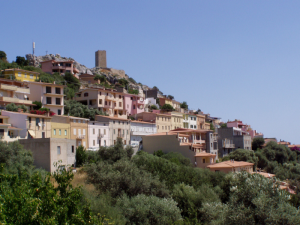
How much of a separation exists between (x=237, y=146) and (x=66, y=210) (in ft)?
238

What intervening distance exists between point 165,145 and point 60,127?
1901 centimetres

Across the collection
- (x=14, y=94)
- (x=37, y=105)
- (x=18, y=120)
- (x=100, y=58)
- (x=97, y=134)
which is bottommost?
(x=97, y=134)

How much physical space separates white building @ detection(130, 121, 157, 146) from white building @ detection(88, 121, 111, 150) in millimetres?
6475

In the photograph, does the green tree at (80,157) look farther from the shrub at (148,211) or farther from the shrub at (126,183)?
the shrub at (148,211)

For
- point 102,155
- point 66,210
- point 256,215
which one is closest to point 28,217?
point 66,210

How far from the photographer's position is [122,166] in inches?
1576

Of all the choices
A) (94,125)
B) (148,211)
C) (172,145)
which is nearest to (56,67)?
(94,125)

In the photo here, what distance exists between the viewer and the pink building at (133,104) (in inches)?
3260

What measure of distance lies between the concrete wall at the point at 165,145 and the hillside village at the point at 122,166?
0.59 ft

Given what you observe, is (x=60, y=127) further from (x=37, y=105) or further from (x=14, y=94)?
(x=14, y=94)

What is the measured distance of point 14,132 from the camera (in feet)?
149

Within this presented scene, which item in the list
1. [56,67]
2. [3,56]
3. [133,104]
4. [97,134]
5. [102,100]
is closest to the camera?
[97,134]

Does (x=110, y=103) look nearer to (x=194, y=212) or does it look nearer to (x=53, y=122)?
(x=53, y=122)

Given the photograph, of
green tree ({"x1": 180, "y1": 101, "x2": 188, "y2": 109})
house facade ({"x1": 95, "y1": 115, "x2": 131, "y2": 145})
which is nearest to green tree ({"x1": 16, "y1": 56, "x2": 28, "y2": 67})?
house facade ({"x1": 95, "y1": 115, "x2": 131, "y2": 145})
